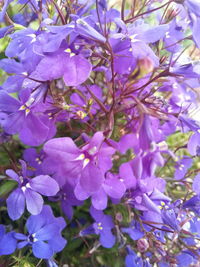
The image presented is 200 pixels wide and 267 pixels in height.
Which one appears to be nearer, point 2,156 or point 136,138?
point 136,138

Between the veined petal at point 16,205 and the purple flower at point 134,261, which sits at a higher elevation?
the veined petal at point 16,205

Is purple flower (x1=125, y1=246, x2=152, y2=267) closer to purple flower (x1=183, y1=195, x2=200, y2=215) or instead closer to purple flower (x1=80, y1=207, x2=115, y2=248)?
purple flower (x1=80, y1=207, x2=115, y2=248)

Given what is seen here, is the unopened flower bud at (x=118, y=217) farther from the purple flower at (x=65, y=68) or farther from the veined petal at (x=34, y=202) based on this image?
the purple flower at (x=65, y=68)

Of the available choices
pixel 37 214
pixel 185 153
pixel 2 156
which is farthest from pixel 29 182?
pixel 185 153

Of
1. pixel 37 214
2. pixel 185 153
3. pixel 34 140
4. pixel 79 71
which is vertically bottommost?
pixel 185 153

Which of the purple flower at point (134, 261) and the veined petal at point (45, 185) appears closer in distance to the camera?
the veined petal at point (45, 185)

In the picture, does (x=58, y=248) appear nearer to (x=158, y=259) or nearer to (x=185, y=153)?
(x=158, y=259)

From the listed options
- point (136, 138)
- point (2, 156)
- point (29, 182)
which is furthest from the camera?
point (2, 156)

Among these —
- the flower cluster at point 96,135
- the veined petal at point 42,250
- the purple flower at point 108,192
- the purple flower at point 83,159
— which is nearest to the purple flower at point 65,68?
Answer: the flower cluster at point 96,135

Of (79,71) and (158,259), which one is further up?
(79,71)
